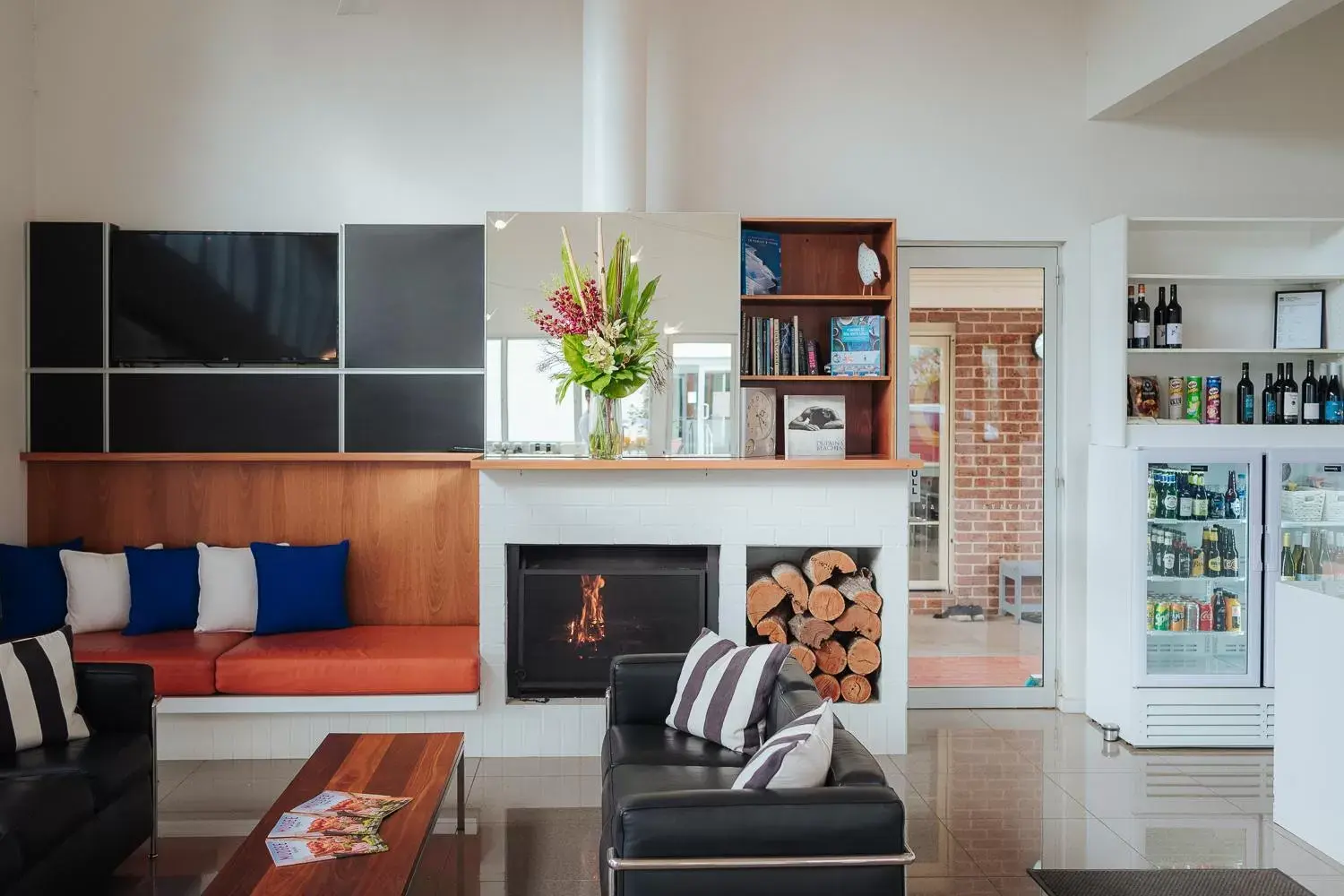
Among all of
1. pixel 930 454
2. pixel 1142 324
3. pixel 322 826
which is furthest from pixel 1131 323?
pixel 322 826

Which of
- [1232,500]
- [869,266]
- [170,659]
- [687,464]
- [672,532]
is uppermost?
[869,266]

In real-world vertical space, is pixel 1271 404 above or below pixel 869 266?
below

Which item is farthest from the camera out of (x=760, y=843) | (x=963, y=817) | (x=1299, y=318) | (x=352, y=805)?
(x=1299, y=318)

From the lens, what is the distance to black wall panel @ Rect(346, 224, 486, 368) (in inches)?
196

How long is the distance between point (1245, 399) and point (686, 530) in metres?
2.85

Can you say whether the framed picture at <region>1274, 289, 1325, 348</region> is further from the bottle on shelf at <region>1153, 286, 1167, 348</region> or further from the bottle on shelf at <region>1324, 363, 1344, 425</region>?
the bottle on shelf at <region>1153, 286, 1167, 348</region>

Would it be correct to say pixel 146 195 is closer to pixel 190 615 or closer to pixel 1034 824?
pixel 190 615

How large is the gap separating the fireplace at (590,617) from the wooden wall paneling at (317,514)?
616 millimetres

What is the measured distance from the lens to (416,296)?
197 inches

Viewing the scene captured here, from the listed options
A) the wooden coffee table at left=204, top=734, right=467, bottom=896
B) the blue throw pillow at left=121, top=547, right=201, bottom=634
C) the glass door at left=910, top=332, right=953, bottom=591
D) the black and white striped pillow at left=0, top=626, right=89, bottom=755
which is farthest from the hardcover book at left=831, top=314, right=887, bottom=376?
the black and white striped pillow at left=0, top=626, right=89, bottom=755

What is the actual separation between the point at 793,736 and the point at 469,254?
10.4 ft

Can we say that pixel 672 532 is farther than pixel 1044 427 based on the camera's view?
No

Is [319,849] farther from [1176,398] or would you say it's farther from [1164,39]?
[1164,39]

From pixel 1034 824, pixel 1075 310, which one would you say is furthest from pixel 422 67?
pixel 1034 824
